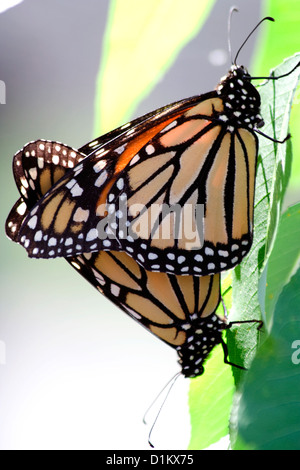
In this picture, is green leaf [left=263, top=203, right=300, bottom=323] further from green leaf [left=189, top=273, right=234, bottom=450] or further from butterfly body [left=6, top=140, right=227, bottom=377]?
butterfly body [left=6, top=140, right=227, bottom=377]

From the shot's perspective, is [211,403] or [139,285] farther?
[139,285]

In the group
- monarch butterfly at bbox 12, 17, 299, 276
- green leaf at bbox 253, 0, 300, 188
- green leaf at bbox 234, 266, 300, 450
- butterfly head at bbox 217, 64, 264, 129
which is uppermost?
green leaf at bbox 253, 0, 300, 188

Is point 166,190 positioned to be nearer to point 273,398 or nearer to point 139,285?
point 139,285

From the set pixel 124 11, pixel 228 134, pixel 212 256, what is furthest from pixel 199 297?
pixel 124 11

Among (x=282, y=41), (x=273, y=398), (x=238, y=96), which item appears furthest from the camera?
(x=238, y=96)

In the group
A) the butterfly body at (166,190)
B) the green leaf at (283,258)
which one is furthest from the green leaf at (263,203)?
the butterfly body at (166,190)

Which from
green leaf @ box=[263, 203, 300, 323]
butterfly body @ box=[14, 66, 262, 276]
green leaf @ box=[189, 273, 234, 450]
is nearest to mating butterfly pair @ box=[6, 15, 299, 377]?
butterfly body @ box=[14, 66, 262, 276]

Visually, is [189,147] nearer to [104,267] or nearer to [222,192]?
[222,192]

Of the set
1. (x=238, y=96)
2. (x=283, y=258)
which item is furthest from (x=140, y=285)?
(x=283, y=258)
